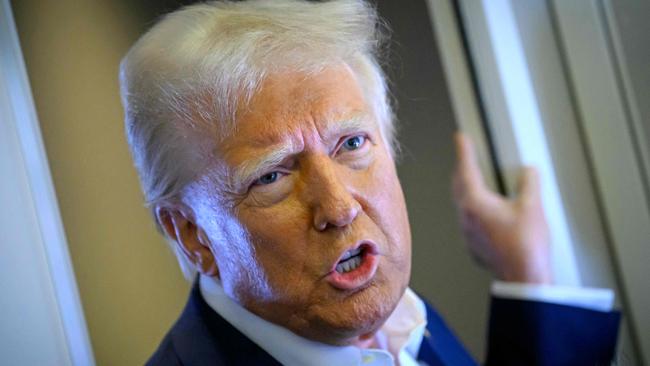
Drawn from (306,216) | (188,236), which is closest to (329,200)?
(306,216)

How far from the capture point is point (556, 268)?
20.9 inches

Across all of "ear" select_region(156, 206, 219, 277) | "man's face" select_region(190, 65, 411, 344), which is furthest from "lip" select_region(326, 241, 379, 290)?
"ear" select_region(156, 206, 219, 277)

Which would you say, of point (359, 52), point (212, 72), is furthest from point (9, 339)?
point (359, 52)

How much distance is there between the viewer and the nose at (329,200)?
0.47 meters

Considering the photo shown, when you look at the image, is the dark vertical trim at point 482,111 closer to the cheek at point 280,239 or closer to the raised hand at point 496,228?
the raised hand at point 496,228

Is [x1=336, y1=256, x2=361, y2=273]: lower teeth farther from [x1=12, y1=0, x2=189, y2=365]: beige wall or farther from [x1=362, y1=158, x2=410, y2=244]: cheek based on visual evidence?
[x1=12, y1=0, x2=189, y2=365]: beige wall

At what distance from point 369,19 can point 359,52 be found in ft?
0.12

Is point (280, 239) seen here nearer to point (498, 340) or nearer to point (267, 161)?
point (267, 161)

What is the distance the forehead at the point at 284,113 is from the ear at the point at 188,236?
0.23 feet

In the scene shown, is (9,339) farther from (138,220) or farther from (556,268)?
(556,268)

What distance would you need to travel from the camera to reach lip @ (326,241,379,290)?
475 mm

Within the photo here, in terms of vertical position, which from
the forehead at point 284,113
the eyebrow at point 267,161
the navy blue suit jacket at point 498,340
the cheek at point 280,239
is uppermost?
the forehead at point 284,113

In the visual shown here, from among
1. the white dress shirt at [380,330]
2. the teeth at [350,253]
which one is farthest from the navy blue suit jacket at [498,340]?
the teeth at [350,253]

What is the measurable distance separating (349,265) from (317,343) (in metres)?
0.07
